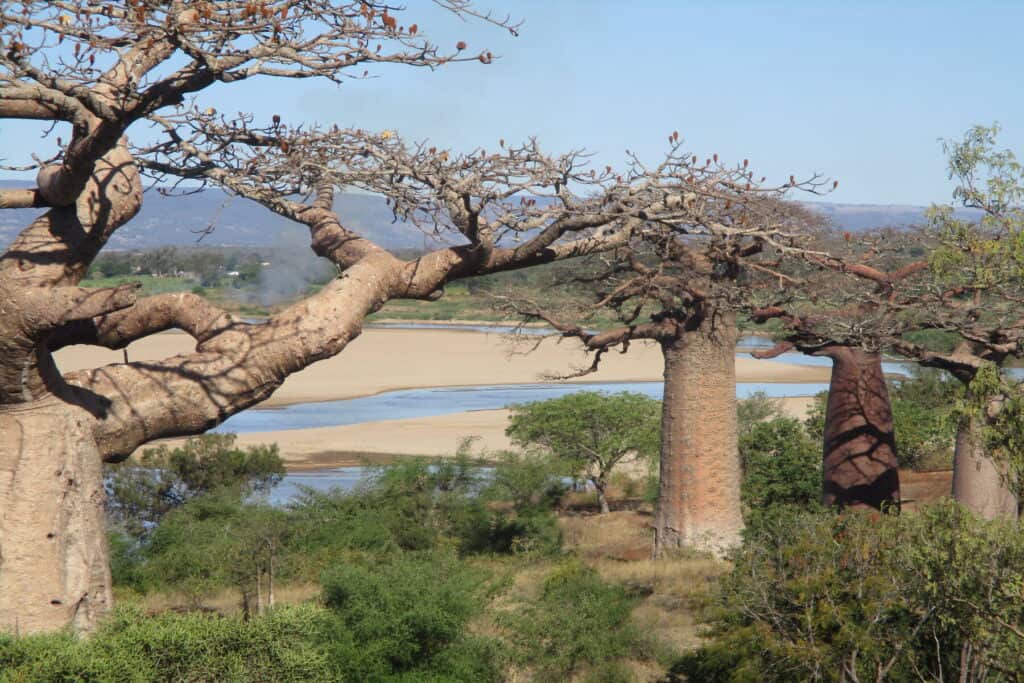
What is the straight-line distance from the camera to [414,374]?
3981cm

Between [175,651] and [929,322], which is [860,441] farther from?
[175,651]

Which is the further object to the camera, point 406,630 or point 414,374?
point 414,374

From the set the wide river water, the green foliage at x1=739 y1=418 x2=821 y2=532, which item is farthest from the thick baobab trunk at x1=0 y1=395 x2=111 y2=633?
the wide river water

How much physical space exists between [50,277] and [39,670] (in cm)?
137

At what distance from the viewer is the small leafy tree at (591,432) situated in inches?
701

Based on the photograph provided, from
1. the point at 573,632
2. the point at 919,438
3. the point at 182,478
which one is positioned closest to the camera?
the point at 573,632

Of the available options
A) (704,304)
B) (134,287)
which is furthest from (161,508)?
(134,287)

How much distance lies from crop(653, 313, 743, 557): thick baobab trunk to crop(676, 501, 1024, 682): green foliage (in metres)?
3.95

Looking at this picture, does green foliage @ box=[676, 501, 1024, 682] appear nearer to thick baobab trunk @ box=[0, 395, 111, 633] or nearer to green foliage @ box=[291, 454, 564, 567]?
thick baobab trunk @ box=[0, 395, 111, 633]

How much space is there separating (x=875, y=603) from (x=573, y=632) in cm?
239

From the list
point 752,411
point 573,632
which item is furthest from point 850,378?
point 752,411

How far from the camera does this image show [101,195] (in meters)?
4.40

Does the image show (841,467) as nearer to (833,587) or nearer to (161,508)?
(833,587)

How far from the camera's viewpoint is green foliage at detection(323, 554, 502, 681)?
688 centimetres
